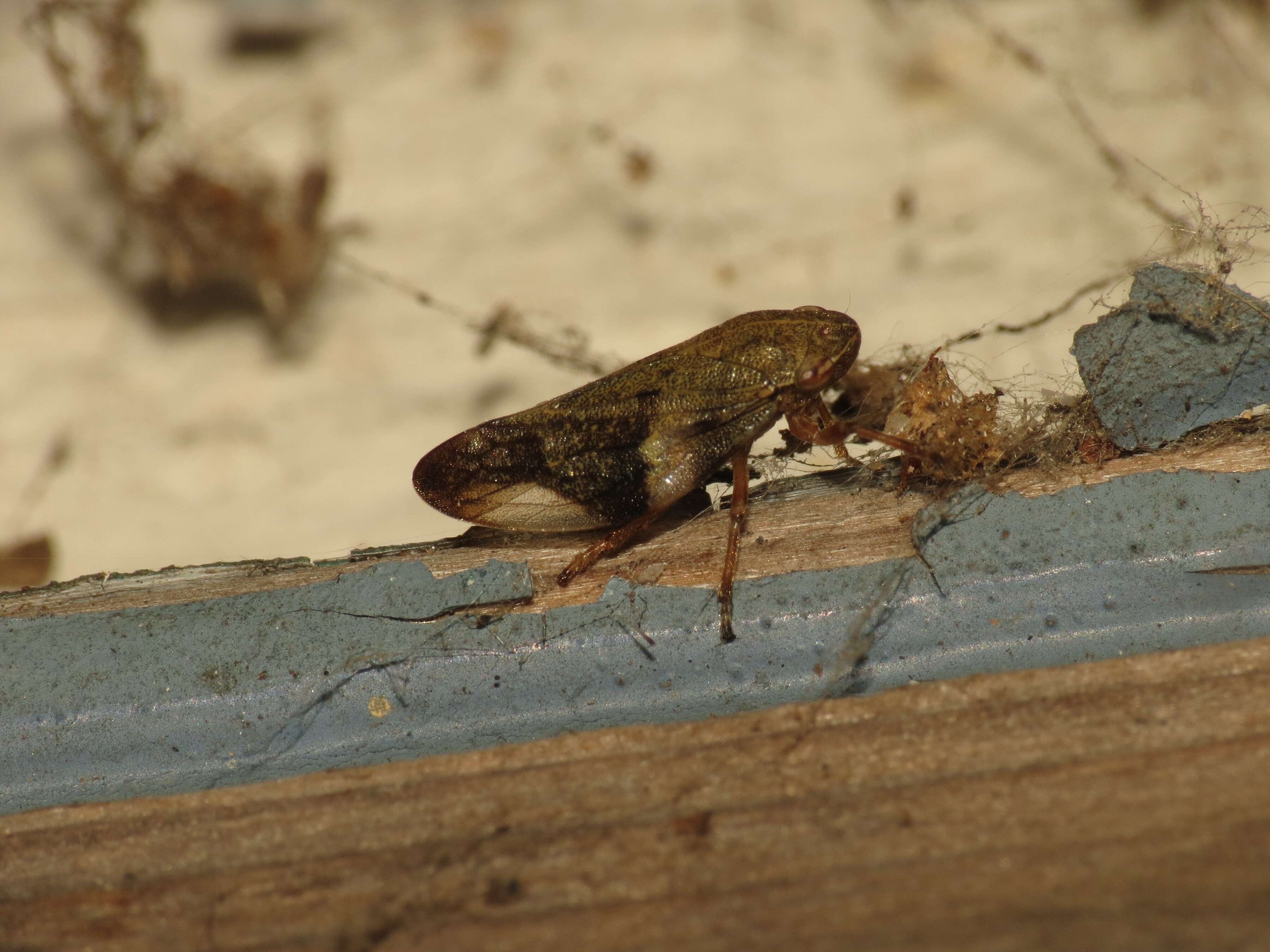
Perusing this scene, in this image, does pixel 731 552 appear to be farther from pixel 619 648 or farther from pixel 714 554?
pixel 619 648

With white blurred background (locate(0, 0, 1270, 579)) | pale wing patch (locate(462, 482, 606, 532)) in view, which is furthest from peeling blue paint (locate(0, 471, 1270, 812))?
white blurred background (locate(0, 0, 1270, 579))

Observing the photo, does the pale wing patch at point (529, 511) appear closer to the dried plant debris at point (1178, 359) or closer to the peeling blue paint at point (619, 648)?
the peeling blue paint at point (619, 648)

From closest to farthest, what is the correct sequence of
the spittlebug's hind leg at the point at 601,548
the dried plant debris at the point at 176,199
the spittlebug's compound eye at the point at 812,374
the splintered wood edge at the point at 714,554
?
1. the splintered wood edge at the point at 714,554
2. the spittlebug's hind leg at the point at 601,548
3. the spittlebug's compound eye at the point at 812,374
4. the dried plant debris at the point at 176,199

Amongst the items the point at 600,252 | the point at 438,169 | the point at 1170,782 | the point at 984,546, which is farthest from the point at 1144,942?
the point at 438,169

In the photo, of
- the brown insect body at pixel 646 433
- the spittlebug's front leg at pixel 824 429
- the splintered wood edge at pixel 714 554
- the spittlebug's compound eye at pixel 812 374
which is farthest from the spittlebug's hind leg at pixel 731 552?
the spittlebug's compound eye at pixel 812 374

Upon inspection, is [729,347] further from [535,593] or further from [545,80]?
[545,80]

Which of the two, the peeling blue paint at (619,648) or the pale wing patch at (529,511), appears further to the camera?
the pale wing patch at (529,511)
